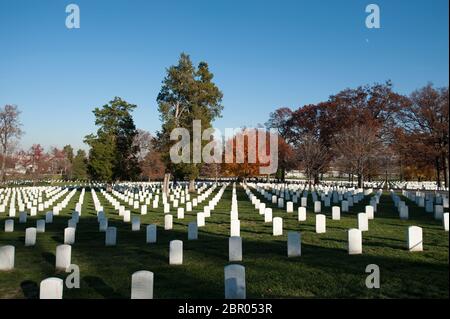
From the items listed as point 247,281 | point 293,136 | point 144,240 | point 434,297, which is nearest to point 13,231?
point 144,240

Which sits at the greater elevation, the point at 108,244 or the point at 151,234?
the point at 151,234

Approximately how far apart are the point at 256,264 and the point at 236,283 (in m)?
2.53

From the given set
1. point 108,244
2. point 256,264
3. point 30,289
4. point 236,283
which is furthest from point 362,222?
point 30,289

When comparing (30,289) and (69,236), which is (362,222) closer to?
(69,236)

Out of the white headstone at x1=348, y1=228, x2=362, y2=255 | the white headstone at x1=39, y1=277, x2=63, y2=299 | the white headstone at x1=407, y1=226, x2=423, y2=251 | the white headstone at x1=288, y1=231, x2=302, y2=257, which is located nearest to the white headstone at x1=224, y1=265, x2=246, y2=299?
the white headstone at x1=39, y1=277, x2=63, y2=299

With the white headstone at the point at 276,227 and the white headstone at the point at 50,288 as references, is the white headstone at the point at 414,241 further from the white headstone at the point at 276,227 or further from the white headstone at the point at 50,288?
the white headstone at the point at 50,288

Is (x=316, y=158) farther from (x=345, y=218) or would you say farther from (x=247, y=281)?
(x=247, y=281)

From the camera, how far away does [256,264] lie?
8.85m

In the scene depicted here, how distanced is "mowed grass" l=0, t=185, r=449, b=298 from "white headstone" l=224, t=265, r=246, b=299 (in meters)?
0.41

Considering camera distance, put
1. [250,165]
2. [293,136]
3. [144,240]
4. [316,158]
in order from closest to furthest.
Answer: [144,240] < [316,158] < [250,165] < [293,136]

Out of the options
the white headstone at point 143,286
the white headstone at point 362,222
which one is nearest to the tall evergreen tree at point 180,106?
the white headstone at point 362,222

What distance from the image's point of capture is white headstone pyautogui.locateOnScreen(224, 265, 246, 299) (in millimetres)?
6371

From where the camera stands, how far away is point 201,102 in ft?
129

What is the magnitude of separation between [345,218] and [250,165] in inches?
1362
